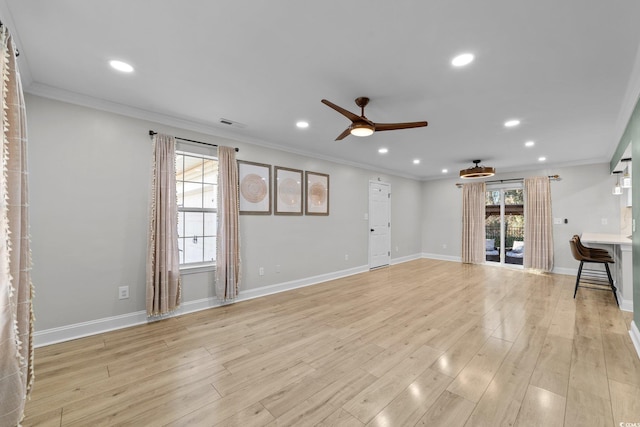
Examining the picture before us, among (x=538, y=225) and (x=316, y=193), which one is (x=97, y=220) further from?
(x=538, y=225)

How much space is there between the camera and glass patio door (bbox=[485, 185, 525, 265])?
6574 mm

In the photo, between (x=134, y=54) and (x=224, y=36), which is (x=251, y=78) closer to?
(x=224, y=36)

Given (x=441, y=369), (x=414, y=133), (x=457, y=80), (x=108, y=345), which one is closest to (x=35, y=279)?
(x=108, y=345)

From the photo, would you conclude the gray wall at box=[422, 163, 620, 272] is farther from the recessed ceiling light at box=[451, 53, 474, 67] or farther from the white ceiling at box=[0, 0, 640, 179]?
the recessed ceiling light at box=[451, 53, 474, 67]

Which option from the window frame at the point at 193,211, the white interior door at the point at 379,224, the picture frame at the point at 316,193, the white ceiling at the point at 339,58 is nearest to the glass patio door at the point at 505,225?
the white interior door at the point at 379,224

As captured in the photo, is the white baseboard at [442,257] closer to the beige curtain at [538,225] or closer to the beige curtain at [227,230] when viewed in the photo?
the beige curtain at [538,225]

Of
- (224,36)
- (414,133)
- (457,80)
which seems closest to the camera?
(224,36)

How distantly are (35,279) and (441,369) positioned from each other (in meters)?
3.82

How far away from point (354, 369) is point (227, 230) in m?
Answer: 2.46

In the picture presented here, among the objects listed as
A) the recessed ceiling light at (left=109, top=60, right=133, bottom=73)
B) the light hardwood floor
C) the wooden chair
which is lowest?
the light hardwood floor

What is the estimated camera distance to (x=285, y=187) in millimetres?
4656

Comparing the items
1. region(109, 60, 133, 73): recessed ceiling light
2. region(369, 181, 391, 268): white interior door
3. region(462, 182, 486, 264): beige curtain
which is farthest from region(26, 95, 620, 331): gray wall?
region(462, 182, 486, 264): beige curtain

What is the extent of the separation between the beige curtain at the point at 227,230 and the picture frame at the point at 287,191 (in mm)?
816

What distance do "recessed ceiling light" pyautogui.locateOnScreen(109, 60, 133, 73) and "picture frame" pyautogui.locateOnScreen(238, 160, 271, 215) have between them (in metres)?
1.86
